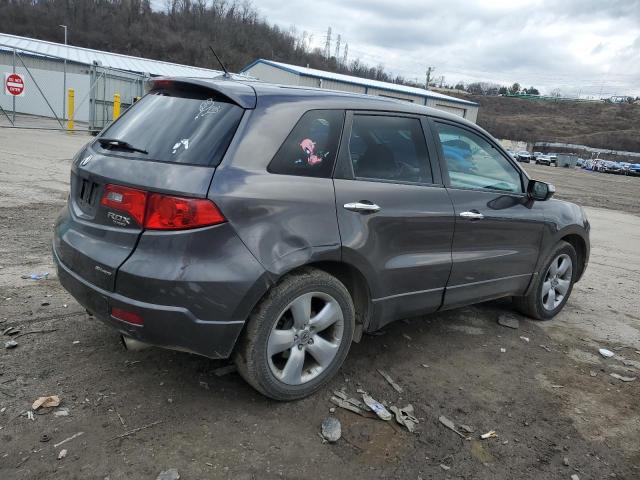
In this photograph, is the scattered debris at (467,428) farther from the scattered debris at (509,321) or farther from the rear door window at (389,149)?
the scattered debris at (509,321)

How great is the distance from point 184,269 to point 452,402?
1901 millimetres

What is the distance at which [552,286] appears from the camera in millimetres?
4980

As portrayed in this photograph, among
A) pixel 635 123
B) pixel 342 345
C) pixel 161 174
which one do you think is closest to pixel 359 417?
pixel 342 345

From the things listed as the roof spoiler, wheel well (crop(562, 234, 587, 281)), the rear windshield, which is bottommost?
wheel well (crop(562, 234, 587, 281))

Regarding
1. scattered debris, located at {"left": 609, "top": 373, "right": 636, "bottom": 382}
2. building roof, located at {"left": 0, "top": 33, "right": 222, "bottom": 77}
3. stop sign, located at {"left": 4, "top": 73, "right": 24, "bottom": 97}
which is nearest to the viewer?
scattered debris, located at {"left": 609, "top": 373, "right": 636, "bottom": 382}

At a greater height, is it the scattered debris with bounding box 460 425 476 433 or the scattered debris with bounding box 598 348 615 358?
the scattered debris with bounding box 598 348 615 358

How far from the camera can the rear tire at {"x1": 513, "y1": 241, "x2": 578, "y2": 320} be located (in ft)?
15.8

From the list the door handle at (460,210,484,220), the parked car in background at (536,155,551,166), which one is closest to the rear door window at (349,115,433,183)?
the door handle at (460,210,484,220)

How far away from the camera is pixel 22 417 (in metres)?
2.80

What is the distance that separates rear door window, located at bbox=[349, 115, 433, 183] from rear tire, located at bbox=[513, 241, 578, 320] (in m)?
Result: 1.81

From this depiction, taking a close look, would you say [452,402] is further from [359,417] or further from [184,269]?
[184,269]

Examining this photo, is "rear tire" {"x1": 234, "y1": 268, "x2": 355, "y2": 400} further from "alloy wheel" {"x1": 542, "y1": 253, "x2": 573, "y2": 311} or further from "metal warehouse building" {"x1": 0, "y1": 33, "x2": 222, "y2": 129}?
"metal warehouse building" {"x1": 0, "y1": 33, "x2": 222, "y2": 129}

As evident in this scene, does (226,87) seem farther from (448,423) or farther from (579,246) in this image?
(579,246)

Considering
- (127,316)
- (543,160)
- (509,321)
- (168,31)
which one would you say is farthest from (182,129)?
(168,31)
